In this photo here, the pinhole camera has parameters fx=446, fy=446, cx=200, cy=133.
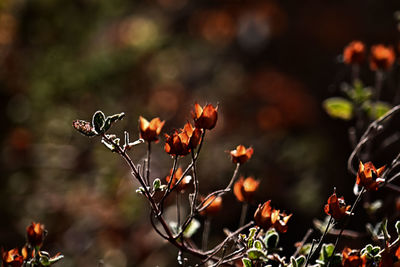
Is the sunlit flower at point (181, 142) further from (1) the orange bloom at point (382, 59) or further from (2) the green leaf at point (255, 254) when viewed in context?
(1) the orange bloom at point (382, 59)

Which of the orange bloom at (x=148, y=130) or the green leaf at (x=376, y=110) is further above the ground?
the orange bloom at (x=148, y=130)

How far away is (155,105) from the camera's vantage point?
380cm

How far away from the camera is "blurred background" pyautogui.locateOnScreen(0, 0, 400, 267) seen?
2.81m

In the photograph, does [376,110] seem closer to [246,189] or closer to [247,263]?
[246,189]

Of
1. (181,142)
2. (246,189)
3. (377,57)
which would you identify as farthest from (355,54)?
(181,142)

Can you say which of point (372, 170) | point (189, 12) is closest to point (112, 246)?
point (372, 170)

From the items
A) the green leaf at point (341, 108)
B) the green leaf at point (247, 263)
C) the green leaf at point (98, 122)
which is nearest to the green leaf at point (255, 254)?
the green leaf at point (247, 263)

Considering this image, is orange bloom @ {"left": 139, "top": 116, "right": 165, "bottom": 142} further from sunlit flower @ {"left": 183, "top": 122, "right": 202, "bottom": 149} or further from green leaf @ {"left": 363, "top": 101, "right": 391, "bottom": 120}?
green leaf @ {"left": 363, "top": 101, "right": 391, "bottom": 120}

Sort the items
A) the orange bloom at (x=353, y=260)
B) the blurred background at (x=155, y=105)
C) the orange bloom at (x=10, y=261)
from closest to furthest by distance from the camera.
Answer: the orange bloom at (x=353, y=260), the orange bloom at (x=10, y=261), the blurred background at (x=155, y=105)

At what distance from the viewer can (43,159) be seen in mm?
3111

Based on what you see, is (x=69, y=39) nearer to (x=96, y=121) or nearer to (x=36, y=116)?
(x=36, y=116)

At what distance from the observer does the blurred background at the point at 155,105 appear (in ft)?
9.22

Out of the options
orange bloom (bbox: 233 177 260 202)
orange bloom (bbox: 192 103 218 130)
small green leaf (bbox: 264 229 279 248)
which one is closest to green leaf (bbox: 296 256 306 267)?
small green leaf (bbox: 264 229 279 248)

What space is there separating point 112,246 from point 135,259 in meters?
0.17
